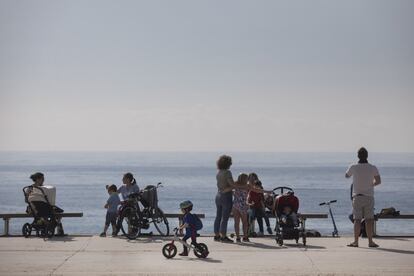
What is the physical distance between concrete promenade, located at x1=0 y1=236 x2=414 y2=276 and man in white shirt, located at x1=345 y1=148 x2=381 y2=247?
0.49 metres

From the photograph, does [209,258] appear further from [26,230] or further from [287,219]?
[26,230]

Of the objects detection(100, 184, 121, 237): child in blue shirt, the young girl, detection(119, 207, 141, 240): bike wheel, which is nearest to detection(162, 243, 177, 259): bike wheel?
the young girl

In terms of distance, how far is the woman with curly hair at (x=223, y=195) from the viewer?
16.3m

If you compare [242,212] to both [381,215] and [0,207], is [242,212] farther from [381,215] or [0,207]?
[0,207]

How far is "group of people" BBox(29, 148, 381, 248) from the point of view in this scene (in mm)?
15258

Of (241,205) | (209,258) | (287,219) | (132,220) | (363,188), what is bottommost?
(209,258)

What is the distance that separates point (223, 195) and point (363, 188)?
9.52ft

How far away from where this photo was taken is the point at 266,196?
1908 centimetres

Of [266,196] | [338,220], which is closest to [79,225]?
[338,220]

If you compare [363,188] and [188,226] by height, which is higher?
[363,188]

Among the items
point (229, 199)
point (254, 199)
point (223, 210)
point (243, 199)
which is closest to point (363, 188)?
point (243, 199)

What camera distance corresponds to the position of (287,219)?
15.7m

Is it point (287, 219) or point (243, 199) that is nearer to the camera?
point (287, 219)

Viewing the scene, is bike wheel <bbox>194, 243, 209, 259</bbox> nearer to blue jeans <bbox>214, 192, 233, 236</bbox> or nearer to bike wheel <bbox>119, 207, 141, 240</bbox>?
blue jeans <bbox>214, 192, 233, 236</bbox>
